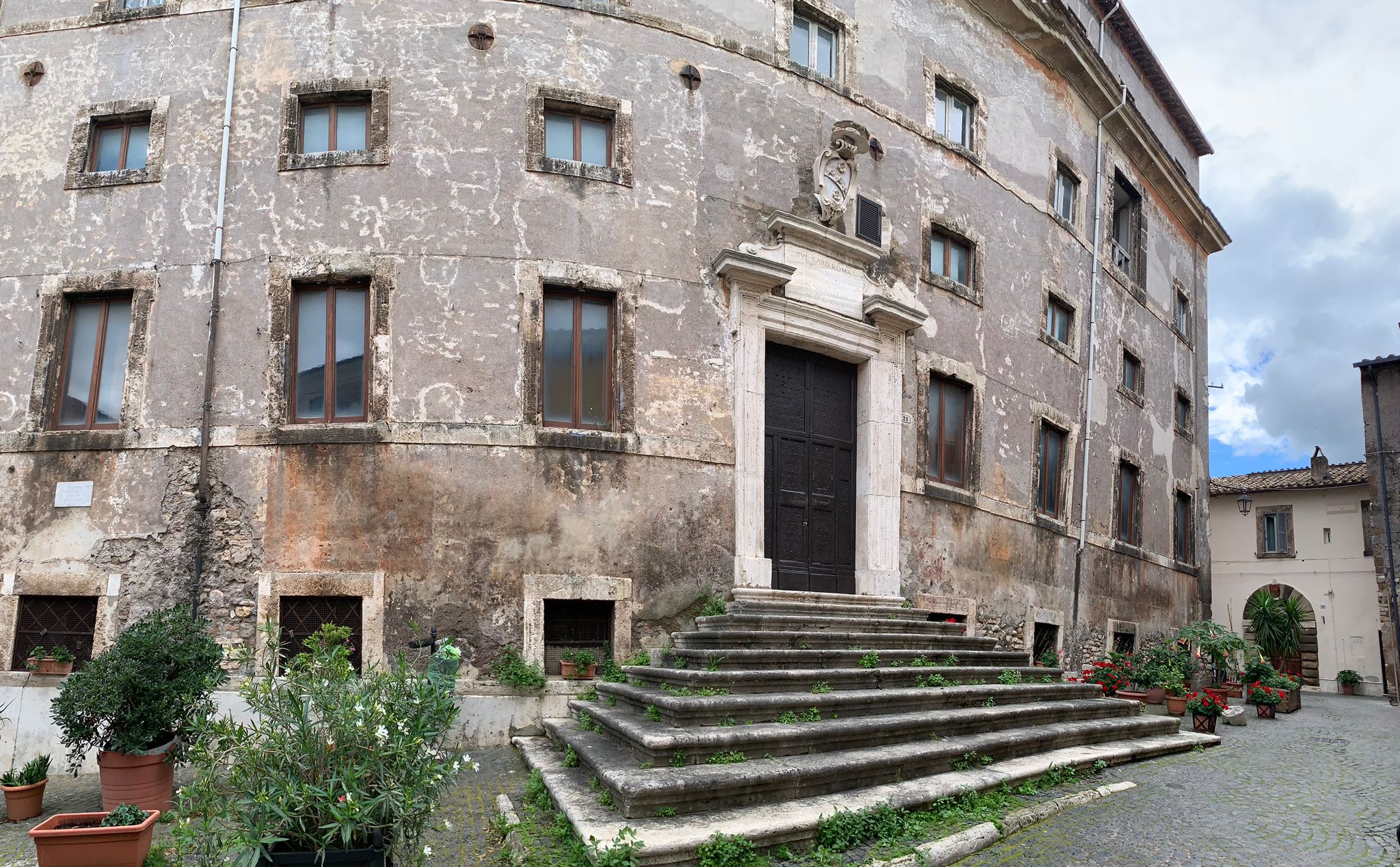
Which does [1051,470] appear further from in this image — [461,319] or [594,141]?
[461,319]

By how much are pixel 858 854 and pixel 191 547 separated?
23.9ft

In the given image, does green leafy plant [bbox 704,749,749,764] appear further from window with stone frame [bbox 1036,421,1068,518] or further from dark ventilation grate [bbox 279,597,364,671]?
window with stone frame [bbox 1036,421,1068,518]

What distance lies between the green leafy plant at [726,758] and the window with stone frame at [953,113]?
988 centimetres

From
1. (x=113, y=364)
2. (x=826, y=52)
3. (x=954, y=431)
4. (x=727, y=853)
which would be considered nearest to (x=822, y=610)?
(x=954, y=431)

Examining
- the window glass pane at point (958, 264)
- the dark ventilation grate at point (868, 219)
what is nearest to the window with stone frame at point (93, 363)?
the dark ventilation grate at point (868, 219)

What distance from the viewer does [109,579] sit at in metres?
9.76

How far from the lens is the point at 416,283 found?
9.95m

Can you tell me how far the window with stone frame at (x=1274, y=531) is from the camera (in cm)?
3082

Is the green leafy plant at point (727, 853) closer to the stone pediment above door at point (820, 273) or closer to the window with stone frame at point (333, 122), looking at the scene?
the stone pediment above door at point (820, 273)

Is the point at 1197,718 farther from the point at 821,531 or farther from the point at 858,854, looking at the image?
the point at 858,854

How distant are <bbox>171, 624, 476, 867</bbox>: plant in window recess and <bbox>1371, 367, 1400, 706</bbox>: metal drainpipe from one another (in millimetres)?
25783

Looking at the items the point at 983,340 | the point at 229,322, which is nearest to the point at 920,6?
the point at 983,340

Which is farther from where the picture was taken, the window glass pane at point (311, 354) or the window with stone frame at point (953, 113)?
the window with stone frame at point (953, 113)

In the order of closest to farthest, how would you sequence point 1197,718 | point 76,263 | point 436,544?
point 436,544, point 76,263, point 1197,718
